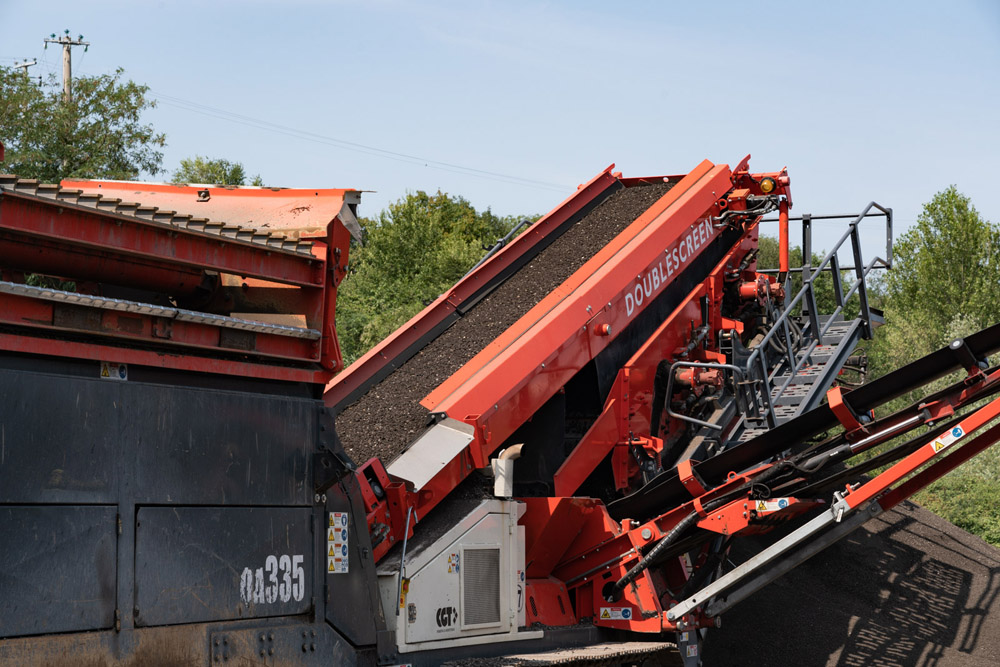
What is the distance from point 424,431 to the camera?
20.7ft

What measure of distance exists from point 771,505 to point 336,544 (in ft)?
9.16

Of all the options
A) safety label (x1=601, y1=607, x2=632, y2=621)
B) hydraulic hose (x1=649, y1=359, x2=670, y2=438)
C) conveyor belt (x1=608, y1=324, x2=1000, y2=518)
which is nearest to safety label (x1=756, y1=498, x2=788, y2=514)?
conveyor belt (x1=608, y1=324, x2=1000, y2=518)

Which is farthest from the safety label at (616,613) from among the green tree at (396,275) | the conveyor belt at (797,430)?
the green tree at (396,275)

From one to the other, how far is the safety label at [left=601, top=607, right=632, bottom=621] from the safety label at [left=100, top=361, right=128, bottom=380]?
372 centimetres

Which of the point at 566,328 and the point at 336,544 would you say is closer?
the point at 336,544

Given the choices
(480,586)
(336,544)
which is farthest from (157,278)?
(480,586)

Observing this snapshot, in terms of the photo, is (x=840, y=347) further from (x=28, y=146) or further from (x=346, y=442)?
(x=28, y=146)

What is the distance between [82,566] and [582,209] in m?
5.90

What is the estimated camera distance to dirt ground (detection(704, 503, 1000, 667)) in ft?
27.5

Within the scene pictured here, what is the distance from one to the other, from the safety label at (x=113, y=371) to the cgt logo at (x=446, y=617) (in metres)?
2.26

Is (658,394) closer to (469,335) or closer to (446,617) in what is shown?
(469,335)

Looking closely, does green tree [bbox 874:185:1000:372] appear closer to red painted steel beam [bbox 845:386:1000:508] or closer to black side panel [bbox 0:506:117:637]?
red painted steel beam [bbox 845:386:1000:508]

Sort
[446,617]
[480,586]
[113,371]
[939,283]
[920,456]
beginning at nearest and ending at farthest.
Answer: [113,371] < [446,617] < [480,586] < [920,456] < [939,283]

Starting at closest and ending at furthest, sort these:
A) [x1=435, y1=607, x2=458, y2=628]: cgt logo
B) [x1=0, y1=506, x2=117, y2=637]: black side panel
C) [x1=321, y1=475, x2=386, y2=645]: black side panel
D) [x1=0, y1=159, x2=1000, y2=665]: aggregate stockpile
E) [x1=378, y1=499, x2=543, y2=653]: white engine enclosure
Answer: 1. [x1=0, y1=506, x2=117, y2=637]: black side panel
2. [x1=0, y1=159, x2=1000, y2=665]: aggregate stockpile
3. [x1=321, y1=475, x2=386, y2=645]: black side panel
4. [x1=378, y1=499, x2=543, y2=653]: white engine enclosure
5. [x1=435, y1=607, x2=458, y2=628]: cgt logo
